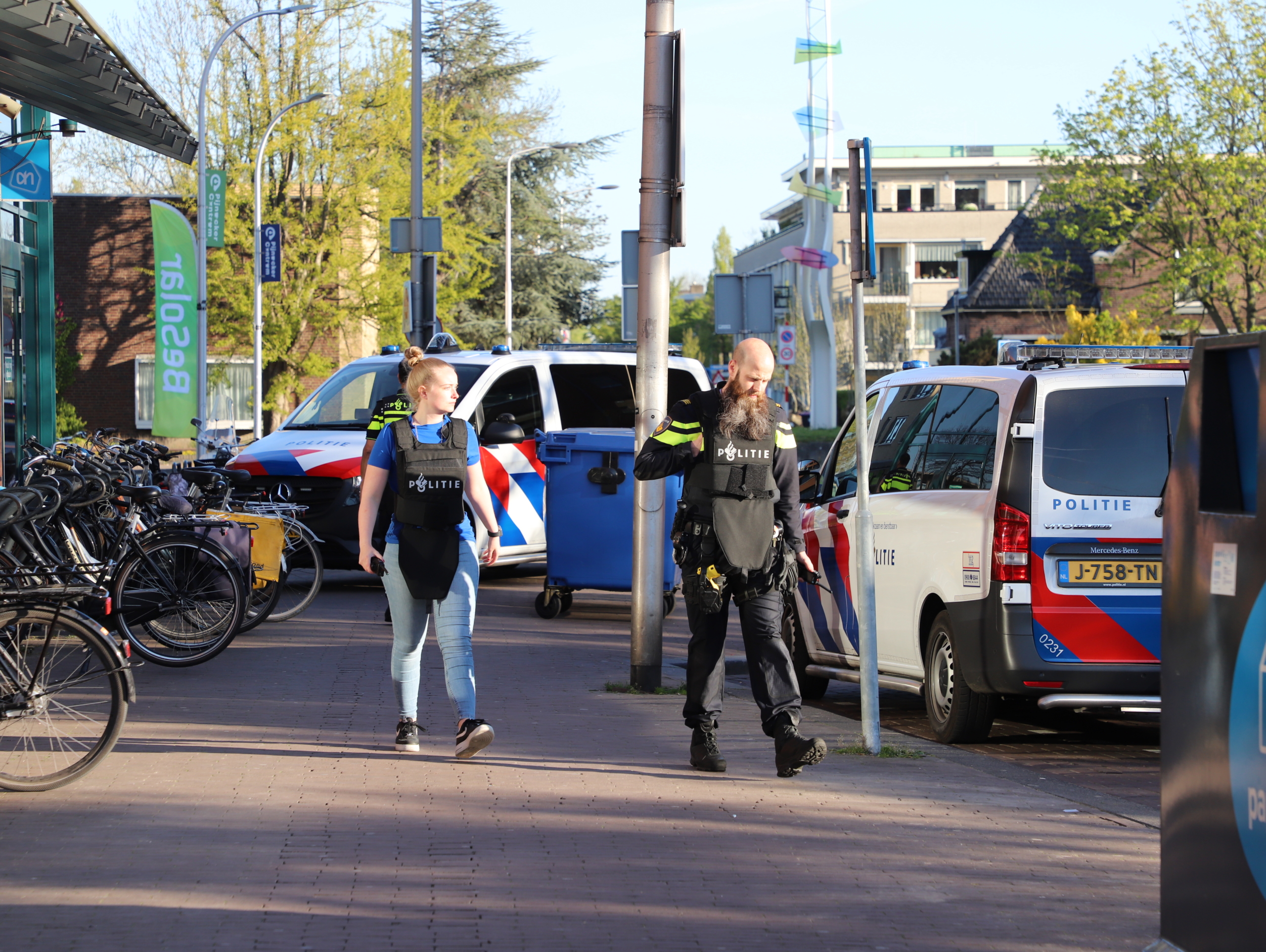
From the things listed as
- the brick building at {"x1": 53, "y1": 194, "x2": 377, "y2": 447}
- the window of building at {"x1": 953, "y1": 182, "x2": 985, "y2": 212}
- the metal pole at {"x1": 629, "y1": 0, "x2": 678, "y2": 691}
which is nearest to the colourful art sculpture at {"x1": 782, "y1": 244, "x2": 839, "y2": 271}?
the metal pole at {"x1": 629, "y1": 0, "x2": 678, "y2": 691}

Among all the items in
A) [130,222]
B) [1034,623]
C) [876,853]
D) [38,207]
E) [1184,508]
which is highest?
[130,222]

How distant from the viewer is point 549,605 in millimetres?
12469

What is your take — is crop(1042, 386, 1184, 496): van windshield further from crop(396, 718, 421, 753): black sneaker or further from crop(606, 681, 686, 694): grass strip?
A: crop(396, 718, 421, 753): black sneaker

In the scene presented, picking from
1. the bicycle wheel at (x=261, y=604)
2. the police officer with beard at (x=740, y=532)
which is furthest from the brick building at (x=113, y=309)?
the police officer with beard at (x=740, y=532)

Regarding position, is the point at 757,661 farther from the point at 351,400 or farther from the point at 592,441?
the point at 351,400

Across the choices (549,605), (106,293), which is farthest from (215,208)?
(549,605)

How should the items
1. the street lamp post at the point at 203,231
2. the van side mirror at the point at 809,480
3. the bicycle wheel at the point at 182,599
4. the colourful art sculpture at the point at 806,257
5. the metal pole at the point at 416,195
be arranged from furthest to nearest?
the street lamp post at the point at 203,231
the metal pole at the point at 416,195
the colourful art sculpture at the point at 806,257
the bicycle wheel at the point at 182,599
the van side mirror at the point at 809,480

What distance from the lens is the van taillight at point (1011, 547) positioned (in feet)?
22.9

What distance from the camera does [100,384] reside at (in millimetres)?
38562

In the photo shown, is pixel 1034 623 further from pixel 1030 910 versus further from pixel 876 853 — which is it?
pixel 1030 910

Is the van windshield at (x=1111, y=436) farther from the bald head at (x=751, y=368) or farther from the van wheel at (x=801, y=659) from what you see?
the van wheel at (x=801, y=659)

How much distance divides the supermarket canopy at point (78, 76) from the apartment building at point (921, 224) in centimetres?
4806

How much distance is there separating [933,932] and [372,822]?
2.20 meters

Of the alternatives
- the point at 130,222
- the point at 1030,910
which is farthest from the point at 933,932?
the point at 130,222
